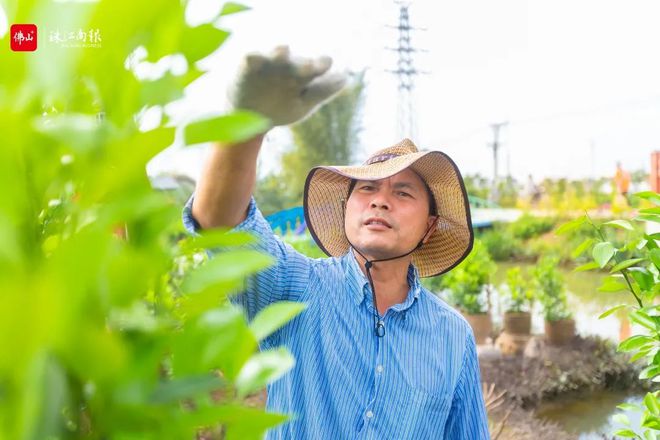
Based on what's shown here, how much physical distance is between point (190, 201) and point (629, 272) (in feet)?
3.02

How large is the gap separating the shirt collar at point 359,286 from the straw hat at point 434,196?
21 cm

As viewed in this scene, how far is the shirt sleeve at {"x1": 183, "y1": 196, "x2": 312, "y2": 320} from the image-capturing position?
1160 mm

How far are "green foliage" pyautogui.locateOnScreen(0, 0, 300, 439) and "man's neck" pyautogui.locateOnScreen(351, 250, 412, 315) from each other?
112cm

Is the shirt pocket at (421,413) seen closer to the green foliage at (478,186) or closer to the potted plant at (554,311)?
the potted plant at (554,311)


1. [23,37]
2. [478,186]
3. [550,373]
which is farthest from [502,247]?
[23,37]

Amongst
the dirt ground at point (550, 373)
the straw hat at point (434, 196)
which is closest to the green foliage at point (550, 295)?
the dirt ground at point (550, 373)

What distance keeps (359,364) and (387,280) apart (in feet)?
0.71

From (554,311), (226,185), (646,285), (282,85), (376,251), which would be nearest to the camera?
(282,85)

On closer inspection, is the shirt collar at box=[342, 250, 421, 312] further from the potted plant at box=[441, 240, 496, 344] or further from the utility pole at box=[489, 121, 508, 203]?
the utility pole at box=[489, 121, 508, 203]

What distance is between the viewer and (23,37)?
27cm

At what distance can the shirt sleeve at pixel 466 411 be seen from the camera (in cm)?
138

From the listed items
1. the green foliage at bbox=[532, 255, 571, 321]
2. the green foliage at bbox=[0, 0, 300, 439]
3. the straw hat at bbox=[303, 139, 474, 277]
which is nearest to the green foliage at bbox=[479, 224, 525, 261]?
the green foliage at bbox=[532, 255, 571, 321]

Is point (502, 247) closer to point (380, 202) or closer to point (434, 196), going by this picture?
point (434, 196)

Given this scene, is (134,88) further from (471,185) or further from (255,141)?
(471,185)
